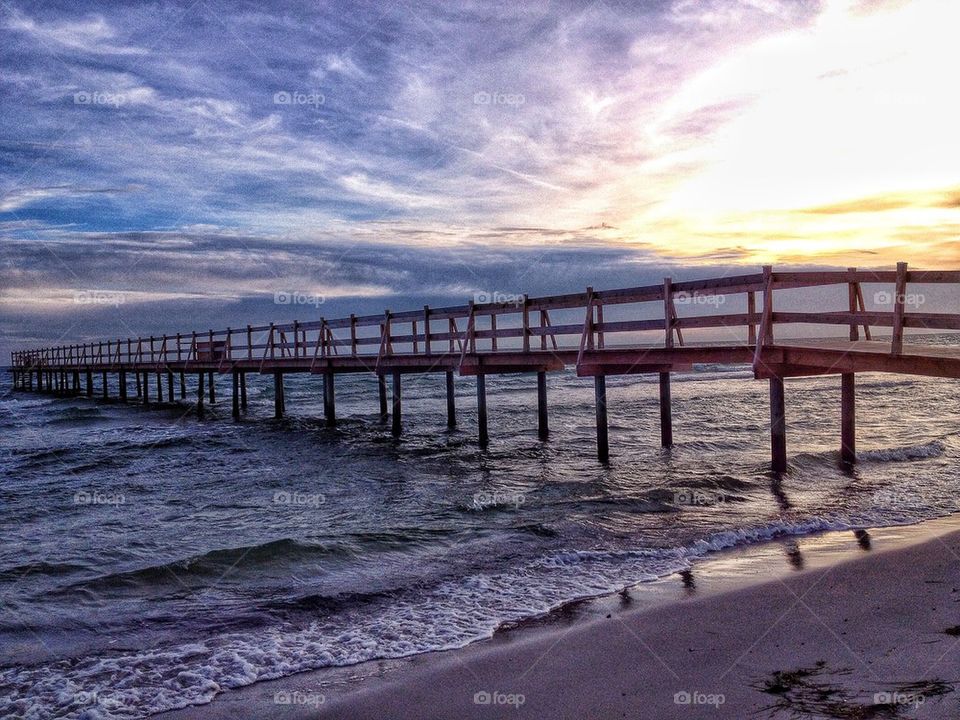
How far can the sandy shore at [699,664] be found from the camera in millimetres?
4727

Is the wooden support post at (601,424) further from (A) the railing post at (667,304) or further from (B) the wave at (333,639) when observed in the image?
(B) the wave at (333,639)

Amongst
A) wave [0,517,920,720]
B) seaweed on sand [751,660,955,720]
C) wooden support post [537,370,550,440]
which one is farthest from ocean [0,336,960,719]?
seaweed on sand [751,660,955,720]

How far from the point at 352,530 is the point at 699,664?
6.55 metres

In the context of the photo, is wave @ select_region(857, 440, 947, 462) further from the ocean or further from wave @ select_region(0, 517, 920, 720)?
wave @ select_region(0, 517, 920, 720)

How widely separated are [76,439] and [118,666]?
23929mm

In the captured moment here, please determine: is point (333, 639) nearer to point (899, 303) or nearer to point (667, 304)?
point (899, 303)

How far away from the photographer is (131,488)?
1561 centimetres

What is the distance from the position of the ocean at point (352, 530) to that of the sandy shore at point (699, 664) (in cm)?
47

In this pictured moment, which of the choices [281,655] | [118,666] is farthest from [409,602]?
[118,666]

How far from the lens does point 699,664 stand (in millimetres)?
5473

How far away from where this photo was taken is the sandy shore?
4.73 m

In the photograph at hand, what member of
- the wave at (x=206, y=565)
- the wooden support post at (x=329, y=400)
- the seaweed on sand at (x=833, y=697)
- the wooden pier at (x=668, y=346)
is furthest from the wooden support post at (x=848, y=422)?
the wooden support post at (x=329, y=400)

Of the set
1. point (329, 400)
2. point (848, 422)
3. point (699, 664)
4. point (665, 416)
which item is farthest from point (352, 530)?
point (329, 400)

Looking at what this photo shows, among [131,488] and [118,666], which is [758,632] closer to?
[118,666]
